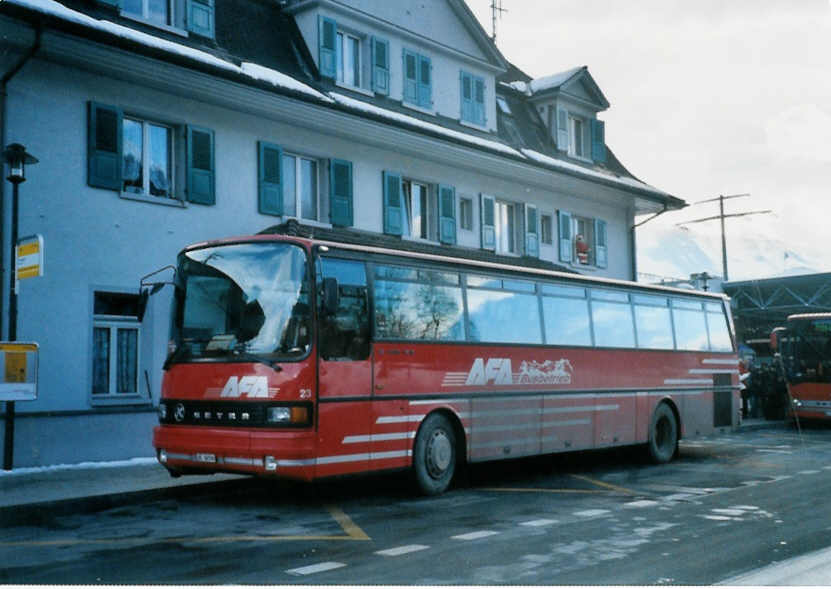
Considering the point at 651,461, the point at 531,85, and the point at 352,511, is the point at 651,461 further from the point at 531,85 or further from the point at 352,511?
the point at 531,85

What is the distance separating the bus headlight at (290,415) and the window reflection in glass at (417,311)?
149 centimetres

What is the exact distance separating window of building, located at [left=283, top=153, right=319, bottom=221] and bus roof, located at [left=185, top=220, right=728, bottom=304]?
59 centimetres

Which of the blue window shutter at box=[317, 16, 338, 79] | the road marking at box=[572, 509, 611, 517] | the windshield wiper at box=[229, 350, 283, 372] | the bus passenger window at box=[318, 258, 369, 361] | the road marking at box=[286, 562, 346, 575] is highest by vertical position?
the blue window shutter at box=[317, 16, 338, 79]

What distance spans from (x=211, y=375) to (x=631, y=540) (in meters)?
4.70

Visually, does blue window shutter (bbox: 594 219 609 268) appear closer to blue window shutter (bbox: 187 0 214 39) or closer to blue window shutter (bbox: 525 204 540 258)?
blue window shutter (bbox: 525 204 540 258)

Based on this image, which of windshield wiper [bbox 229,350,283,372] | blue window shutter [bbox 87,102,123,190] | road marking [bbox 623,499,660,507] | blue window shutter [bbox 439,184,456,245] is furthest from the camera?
blue window shutter [bbox 439,184,456,245]

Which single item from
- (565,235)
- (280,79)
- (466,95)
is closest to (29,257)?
(280,79)

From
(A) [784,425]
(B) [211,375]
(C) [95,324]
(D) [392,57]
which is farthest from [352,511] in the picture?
(A) [784,425]

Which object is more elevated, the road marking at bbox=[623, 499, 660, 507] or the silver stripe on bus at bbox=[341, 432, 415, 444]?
the silver stripe on bus at bbox=[341, 432, 415, 444]

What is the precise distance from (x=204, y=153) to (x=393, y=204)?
5.32m

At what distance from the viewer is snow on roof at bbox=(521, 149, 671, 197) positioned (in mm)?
25016

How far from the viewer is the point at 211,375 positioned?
10.3 m

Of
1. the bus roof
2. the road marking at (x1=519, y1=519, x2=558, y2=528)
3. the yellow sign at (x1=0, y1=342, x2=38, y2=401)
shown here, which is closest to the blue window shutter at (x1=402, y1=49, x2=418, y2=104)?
the bus roof

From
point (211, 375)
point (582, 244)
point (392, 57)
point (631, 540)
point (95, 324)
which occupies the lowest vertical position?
point (631, 540)
